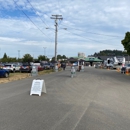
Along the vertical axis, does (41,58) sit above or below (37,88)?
above

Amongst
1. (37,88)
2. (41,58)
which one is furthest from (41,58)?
(37,88)

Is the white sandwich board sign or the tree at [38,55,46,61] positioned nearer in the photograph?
the white sandwich board sign

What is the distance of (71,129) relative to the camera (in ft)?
19.4

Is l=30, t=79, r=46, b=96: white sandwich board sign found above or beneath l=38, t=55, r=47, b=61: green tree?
beneath

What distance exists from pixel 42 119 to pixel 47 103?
2680mm

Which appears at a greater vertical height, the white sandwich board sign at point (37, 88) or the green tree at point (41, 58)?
the green tree at point (41, 58)

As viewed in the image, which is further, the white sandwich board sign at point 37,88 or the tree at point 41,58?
the tree at point 41,58

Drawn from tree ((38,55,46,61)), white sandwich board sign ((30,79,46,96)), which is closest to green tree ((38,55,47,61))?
tree ((38,55,46,61))

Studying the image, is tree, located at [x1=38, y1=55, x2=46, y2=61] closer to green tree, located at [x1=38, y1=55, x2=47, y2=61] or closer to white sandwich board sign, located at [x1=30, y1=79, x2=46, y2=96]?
green tree, located at [x1=38, y1=55, x2=47, y2=61]

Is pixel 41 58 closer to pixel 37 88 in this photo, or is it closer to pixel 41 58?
pixel 41 58

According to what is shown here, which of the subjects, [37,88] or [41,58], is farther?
[41,58]

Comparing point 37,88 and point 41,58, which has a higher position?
point 41,58

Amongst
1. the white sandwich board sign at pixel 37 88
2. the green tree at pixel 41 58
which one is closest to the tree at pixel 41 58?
the green tree at pixel 41 58

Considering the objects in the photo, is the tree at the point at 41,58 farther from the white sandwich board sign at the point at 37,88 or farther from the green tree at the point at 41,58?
the white sandwich board sign at the point at 37,88
